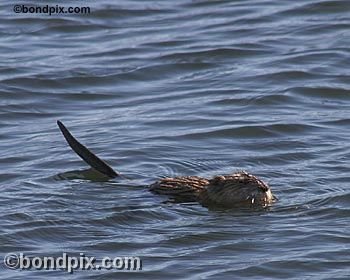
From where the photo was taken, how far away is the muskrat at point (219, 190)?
10.7 metres

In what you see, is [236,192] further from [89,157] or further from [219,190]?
[89,157]

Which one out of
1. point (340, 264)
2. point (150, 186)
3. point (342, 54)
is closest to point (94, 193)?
point (150, 186)

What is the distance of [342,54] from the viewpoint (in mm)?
15672

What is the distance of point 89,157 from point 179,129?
1.73 metres

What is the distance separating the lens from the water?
9.82 m

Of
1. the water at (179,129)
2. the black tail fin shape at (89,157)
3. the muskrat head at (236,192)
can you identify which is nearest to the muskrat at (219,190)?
the muskrat head at (236,192)

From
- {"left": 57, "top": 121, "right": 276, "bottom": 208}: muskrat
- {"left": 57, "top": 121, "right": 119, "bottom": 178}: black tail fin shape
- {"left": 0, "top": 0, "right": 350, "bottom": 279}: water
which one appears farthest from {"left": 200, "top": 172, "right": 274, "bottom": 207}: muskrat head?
{"left": 57, "top": 121, "right": 119, "bottom": 178}: black tail fin shape

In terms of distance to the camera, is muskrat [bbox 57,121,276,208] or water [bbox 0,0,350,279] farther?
muskrat [bbox 57,121,276,208]

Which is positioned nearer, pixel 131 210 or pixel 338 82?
pixel 131 210

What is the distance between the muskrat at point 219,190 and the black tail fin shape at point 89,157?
1.30ft

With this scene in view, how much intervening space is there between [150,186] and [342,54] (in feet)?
16.6

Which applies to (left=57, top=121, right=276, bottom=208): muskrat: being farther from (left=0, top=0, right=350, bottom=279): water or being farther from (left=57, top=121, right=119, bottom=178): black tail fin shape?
(left=57, top=121, right=119, bottom=178): black tail fin shape

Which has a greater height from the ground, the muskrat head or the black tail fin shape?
the black tail fin shape

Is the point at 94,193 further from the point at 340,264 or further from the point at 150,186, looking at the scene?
the point at 340,264
